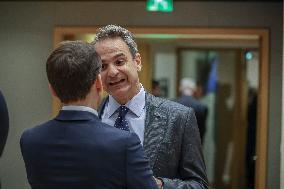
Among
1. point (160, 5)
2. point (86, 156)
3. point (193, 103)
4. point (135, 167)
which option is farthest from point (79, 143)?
point (193, 103)

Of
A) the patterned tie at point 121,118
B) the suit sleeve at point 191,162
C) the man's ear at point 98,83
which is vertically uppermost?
the man's ear at point 98,83

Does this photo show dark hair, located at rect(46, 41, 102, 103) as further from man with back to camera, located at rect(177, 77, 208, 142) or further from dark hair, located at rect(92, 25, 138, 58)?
man with back to camera, located at rect(177, 77, 208, 142)

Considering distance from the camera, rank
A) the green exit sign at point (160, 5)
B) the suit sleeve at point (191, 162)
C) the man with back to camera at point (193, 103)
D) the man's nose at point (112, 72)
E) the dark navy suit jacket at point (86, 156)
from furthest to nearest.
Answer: the man with back to camera at point (193, 103) → the green exit sign at point (160, 5) → the man's nose at point (112, 72) → the suit sleeve at point (191, 162) → the dark navy suit jacket at point (86, 156)

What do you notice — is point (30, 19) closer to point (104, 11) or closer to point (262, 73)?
point (104, 11)

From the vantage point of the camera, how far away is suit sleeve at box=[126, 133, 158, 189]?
4.38 feet

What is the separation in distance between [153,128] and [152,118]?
0.14 feet

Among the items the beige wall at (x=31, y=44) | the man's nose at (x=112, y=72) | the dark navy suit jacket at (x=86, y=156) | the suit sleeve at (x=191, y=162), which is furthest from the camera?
the beige wall at (x=31, y=44)

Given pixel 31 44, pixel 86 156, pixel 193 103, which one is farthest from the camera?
pixel 193 103

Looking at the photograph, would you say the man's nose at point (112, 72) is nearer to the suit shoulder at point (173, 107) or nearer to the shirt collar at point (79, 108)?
the suit shoulder at point (173, 107)

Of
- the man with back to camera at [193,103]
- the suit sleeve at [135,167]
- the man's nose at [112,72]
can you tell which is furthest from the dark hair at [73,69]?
the man with back to camera at [193,103]

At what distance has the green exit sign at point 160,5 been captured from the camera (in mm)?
4605

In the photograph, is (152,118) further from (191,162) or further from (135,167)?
(135,167)

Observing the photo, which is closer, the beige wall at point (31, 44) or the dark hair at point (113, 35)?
the dark hair at point (113, 35)

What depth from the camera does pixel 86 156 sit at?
1.33 metres
